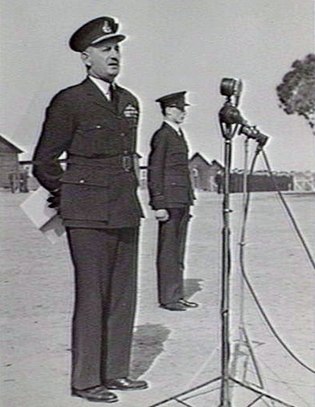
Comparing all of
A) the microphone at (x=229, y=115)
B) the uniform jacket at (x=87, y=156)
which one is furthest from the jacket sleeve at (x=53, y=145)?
the microphone at (x=229, y=115)

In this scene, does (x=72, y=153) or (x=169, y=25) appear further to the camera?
(x=169, y=25)

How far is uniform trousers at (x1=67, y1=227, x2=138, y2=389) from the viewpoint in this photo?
1.24 meters

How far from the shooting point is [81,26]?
124 cm

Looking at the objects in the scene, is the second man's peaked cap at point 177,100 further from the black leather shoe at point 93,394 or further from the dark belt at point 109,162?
the black leather shoe at point 93,394

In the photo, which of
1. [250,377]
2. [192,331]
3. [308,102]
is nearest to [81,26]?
[308,102]

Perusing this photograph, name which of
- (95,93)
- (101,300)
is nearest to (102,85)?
(95,93)

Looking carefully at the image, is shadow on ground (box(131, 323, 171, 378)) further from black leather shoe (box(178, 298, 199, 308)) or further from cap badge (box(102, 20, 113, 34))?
cap badge (box(102, 20, 113, 34))

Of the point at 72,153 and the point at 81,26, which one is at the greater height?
the point at 81,26

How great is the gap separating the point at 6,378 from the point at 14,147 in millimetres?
376

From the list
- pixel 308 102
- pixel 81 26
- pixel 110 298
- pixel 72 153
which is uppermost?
pixel 81 26

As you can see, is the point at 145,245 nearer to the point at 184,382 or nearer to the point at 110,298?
the point at 110,298

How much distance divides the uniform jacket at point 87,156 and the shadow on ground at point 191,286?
17cm

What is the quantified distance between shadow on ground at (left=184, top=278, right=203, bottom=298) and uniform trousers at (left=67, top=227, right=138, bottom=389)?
0.11 m

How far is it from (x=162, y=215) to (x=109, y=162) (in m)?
0.14
